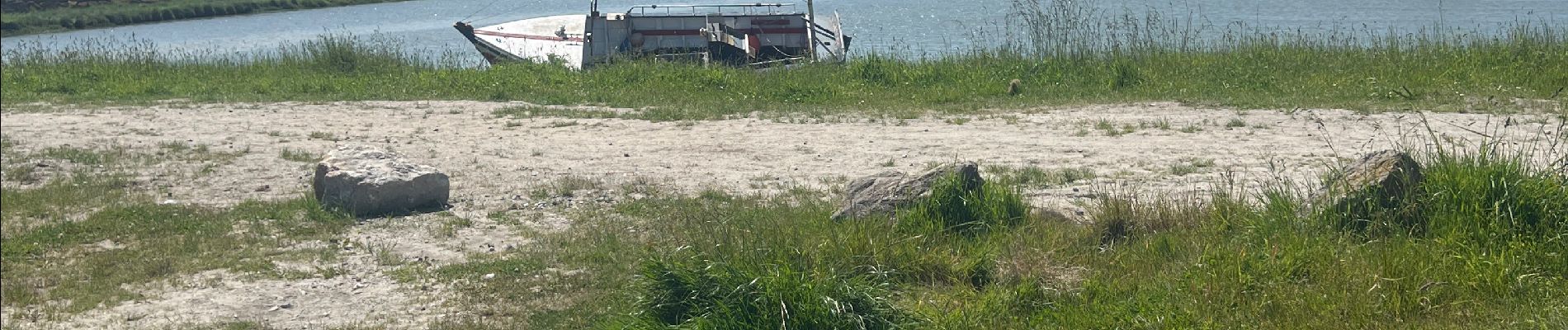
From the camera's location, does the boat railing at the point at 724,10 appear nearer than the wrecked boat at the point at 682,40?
No

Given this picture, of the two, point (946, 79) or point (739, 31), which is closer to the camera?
point (946, 79)

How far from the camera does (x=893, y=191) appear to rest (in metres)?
6.12

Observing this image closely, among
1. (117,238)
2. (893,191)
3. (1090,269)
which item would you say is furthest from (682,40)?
(1090,269)

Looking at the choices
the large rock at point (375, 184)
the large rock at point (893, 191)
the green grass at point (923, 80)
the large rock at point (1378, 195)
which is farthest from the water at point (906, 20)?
the large rock at point (1378, 195)

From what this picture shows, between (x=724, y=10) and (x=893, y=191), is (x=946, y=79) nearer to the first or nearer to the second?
(x=893, y=191)

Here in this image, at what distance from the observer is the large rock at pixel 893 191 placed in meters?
5.99

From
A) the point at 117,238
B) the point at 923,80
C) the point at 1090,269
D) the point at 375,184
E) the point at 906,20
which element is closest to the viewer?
the point at 1090,269

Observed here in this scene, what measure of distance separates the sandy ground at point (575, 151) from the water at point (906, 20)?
293 inches

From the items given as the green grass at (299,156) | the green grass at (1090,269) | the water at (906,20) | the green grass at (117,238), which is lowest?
the green grass at (1090,269)

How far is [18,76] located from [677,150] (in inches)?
295

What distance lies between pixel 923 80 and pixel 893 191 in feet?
25.5

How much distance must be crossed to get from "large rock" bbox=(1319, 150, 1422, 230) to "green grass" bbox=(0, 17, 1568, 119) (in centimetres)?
550

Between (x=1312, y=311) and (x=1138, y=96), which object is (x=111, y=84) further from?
(x=1312, y=311)

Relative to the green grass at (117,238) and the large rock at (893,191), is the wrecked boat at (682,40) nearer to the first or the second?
the green grass at (117,238)
